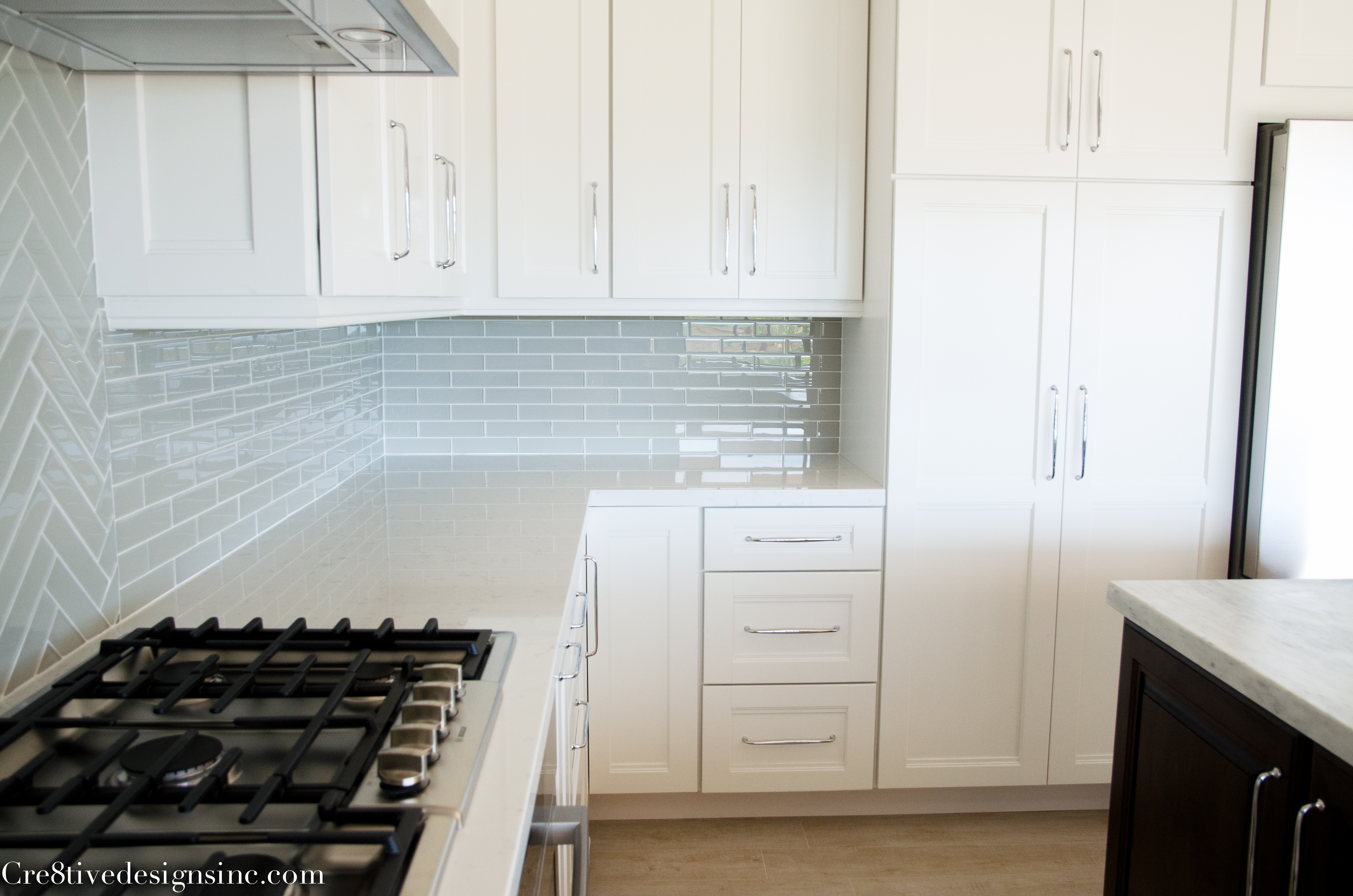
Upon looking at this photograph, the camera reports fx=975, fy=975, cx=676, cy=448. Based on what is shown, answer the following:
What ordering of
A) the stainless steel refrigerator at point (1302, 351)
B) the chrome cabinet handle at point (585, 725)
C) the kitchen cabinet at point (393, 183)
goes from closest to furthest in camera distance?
the kitchen cabinet at point (393, 183) < the chrome cabinet handle at point (585, 725) < the stainless steel refrigerator at point (1302, 351)

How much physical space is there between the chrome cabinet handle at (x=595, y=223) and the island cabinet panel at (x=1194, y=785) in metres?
1.63

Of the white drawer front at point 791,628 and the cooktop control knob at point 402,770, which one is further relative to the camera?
the white drawer front at point 791,628

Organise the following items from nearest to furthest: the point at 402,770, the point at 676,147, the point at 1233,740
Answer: the point at 402,770 < the point at 1233,740 < the point at 676,147

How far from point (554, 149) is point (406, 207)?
926mm

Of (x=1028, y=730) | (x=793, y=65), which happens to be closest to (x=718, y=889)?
(x=1028, y=730)

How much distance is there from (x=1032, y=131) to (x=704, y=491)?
47.9 inches

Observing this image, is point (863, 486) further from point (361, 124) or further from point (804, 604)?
point (361, 124)

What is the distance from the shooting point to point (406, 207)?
1806mm

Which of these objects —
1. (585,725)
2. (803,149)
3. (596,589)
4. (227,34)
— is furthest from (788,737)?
(227,34)

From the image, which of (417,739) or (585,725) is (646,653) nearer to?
(585,725)

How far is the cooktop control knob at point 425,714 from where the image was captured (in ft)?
3.27

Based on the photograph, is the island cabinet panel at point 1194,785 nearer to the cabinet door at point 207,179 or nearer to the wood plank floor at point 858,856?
the wood plank floor at point 858,856

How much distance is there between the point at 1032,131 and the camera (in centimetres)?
243

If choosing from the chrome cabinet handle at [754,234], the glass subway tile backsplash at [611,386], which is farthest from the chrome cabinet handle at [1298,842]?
the glass subway tile backsplash at [611,386]
